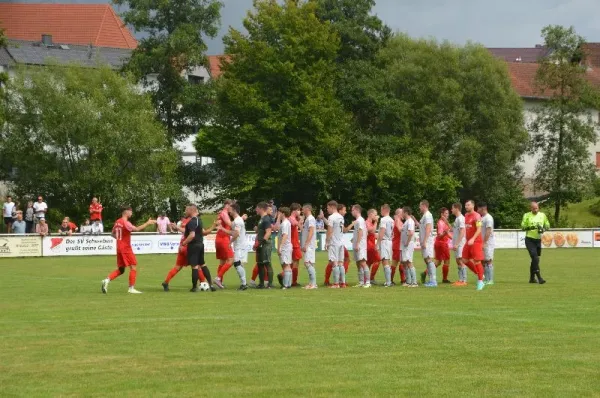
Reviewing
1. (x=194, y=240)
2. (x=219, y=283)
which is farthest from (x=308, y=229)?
(x=194, y=240)

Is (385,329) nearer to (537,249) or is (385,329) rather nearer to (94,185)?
(537,249)

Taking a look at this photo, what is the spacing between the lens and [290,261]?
1079 inches

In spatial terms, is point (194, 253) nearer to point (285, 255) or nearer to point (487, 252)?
point (285, 255)

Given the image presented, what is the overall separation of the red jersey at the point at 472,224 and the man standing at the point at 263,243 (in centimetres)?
458

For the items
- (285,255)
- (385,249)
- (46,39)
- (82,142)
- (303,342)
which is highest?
(46,39)

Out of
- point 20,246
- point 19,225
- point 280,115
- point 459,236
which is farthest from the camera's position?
point 280,115

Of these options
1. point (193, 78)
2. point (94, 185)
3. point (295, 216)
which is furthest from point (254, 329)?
point (193, 78)

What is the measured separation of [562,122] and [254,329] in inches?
2572

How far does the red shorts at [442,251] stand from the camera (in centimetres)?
2964

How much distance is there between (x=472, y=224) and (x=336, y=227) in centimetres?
314

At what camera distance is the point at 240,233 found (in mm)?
26797

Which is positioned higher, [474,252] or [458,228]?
[458,228]

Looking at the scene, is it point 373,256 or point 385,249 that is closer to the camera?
point 385,249

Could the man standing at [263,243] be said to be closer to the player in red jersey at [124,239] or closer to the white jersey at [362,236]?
the white jersey at [362,236]
